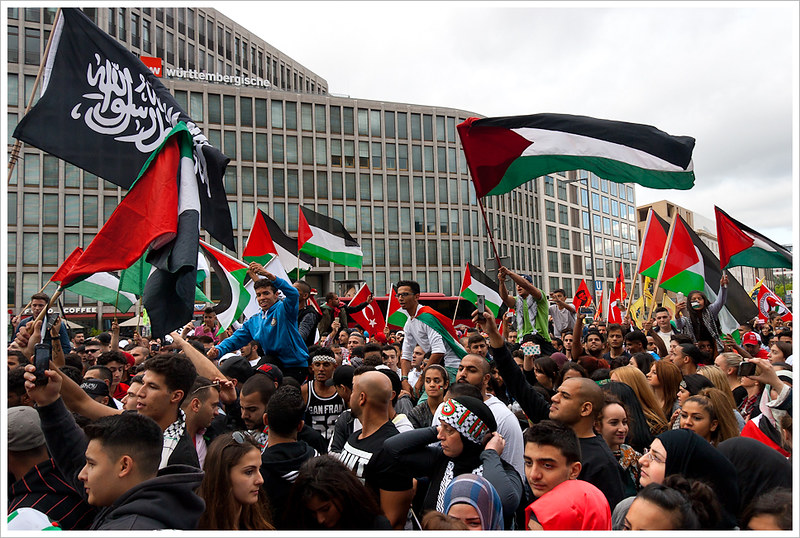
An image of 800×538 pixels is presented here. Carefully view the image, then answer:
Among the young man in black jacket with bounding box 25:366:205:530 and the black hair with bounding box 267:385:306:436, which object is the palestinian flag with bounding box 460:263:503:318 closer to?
the black hair with bounding box 267:385:306:436

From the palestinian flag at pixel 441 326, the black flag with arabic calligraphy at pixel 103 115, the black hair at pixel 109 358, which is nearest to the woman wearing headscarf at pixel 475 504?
the black flag with arabic calligraphy at pixel 103 115

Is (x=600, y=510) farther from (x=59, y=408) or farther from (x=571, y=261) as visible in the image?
(x=571, y=261)

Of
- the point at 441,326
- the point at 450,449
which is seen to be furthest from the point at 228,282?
the point at 450,449

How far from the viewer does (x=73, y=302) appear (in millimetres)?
49531

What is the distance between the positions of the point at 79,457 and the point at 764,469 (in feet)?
12.0

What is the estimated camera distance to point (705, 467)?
10.8 ft

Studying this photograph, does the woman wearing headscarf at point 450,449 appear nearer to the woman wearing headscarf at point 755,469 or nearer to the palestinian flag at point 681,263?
the woman wearing headscarf at point 755,469

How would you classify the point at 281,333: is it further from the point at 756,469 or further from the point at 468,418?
the point at 756,469

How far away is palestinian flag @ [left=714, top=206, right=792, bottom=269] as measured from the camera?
920 cm

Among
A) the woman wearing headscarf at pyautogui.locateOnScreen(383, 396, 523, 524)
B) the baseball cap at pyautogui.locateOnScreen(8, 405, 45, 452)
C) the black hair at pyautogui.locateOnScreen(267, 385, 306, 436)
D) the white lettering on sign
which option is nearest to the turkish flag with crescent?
the black hair at pyautogui.locateOnScreen(267, 385, 306, 436)

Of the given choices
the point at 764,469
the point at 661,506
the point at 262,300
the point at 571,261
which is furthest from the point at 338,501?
the point at 571,261

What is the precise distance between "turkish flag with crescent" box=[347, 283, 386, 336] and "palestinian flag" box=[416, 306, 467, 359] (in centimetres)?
701

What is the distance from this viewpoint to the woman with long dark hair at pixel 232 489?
10.1ft

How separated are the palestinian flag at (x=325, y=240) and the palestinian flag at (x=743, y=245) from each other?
616cm
